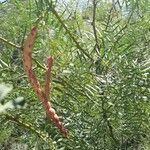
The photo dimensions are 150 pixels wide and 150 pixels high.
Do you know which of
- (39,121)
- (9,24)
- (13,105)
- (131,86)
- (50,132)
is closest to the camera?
(13,105)

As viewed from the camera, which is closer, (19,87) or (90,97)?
(90,97)

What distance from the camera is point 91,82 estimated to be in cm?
121

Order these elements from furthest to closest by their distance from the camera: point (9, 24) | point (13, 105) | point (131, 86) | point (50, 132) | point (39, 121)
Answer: point (9, 24), point (39, 121), point (50, 132), point (131, 86), point (13, 105)

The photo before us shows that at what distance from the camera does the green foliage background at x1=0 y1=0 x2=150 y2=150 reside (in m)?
1.15

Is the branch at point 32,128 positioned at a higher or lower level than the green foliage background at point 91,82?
lower

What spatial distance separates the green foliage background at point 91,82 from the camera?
1153 mm

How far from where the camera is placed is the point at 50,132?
4.11ft

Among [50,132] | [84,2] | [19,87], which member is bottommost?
[50,132]

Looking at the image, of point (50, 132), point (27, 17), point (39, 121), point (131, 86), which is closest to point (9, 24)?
point (27, 17)

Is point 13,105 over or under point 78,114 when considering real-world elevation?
under

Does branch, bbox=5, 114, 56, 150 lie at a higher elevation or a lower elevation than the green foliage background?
lower

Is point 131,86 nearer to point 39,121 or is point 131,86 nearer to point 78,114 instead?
point 78,114

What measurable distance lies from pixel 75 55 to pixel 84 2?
0.32m

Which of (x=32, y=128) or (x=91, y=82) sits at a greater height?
(x=91, y=82)
